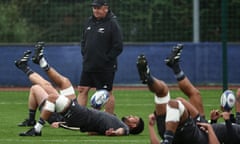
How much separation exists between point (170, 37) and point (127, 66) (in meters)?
1.71

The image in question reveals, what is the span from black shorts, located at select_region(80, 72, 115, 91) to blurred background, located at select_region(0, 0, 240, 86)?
9734 millimetres

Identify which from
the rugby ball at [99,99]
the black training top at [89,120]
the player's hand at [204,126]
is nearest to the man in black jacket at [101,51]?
the rugby ball at [99,99]

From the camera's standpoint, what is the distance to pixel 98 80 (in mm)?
15344

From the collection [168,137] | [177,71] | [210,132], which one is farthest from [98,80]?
[168,137]

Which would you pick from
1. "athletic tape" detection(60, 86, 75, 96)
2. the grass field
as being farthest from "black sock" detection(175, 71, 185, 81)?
"athletic tape" detection(60, 86, 75, 96)

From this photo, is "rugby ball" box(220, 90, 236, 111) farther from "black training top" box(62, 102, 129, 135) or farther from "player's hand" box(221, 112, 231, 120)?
"black training top" box(62, 102, 129, 135)

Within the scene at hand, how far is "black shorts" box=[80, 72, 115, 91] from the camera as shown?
15312 millimetres

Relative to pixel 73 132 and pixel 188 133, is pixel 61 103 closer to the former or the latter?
pixel 73 132

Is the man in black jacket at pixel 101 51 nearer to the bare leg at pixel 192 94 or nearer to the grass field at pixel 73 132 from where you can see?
the grass field at pixel 73 132

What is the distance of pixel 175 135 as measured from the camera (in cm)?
1063

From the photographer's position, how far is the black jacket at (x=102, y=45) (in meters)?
15.4

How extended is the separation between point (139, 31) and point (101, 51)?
1111cm

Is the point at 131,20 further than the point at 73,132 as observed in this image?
Yes

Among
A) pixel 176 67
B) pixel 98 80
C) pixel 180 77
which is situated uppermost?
pixel 176 67
